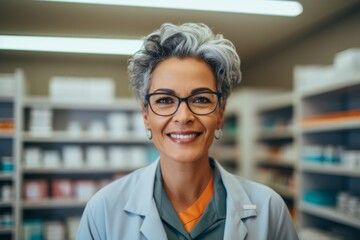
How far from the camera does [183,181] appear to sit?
142 centimetres

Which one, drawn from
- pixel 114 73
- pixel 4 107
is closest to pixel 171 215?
pixel 4 107

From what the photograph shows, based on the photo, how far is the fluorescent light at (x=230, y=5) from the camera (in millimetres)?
3277

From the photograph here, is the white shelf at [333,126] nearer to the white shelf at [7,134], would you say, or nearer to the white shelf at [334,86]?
the white shelf at [334,86]

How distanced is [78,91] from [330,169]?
329cm

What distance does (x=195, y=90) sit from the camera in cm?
129

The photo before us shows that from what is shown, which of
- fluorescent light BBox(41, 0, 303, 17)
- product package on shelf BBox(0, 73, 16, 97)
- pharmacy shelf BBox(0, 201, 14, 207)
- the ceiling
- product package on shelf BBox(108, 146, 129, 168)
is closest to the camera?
the ceiling

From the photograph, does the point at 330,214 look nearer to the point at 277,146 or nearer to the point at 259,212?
the point at 277,146

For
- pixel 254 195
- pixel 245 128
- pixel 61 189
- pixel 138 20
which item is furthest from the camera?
pixel 245 128

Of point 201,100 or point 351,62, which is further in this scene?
point 351,62

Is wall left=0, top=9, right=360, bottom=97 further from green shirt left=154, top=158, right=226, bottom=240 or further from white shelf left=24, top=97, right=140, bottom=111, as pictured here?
green shirt left=154, top=158, right=226, bottom=240

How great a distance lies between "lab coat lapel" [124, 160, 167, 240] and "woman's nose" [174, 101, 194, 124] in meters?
0.33

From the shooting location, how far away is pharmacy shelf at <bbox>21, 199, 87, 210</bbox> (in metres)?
4.49

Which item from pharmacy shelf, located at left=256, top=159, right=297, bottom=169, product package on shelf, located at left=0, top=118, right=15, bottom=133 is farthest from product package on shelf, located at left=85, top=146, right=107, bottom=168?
pharmacy shelf, located at left=256, top=159, right=297, bottom=169

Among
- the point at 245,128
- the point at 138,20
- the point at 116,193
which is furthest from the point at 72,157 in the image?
the point at 116,193
